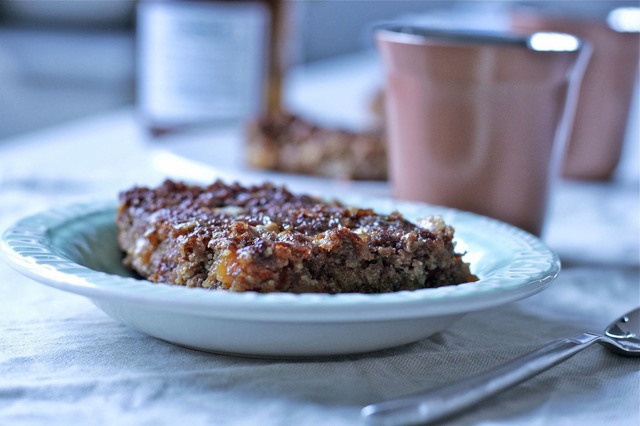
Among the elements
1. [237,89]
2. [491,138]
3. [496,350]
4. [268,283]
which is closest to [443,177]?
[491,138]

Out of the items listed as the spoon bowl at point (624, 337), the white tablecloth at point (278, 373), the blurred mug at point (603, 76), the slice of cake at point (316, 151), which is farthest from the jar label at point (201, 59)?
the spoon bowl at point (624, 337)

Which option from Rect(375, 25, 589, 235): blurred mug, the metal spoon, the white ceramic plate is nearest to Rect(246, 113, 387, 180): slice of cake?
Rect(375, 25, 589, 235): blurred mug

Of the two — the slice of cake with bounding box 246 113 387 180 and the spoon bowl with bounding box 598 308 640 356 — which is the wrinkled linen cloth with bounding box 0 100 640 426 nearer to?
the spoon bowl with bounding box 598 308 640 356

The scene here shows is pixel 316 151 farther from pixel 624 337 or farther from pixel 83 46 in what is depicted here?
pixel 83 46

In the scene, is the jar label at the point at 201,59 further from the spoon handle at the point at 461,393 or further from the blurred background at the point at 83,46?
the blurred background at the point at 83,46

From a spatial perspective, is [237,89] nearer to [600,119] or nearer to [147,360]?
[600,119]

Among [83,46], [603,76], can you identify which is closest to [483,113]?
[603,76]
